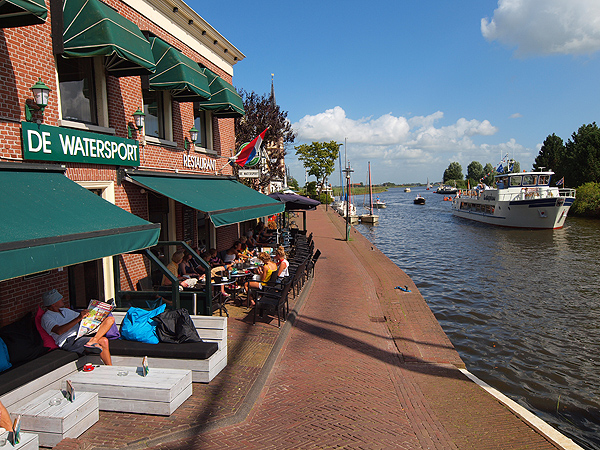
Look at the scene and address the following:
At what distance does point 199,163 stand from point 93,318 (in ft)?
24.5

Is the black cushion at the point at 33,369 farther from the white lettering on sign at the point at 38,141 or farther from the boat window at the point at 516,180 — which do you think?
the boat window at the point at 516,180

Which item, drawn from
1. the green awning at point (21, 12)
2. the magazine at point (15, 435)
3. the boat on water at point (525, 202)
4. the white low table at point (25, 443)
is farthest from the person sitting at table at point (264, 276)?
the boat on water at point (525, 202)

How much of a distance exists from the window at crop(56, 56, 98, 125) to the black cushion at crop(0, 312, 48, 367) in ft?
11.9

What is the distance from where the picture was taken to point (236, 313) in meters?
9.48

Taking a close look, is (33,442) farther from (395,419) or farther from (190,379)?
(395,419)

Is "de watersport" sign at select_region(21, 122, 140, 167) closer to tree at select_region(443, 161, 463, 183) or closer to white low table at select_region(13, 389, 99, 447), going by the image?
white low table at select_region(13, 389, 99, 447)

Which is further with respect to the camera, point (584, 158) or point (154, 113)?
point (584, 158)

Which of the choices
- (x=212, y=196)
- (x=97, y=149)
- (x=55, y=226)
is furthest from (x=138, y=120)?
(x=55, y=226)

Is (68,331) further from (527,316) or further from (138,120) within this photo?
(527,316)

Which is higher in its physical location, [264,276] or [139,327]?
[139,327]

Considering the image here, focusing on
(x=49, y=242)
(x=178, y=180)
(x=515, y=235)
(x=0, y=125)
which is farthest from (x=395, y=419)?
(x=515, y=235)

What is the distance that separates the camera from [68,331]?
569 cm

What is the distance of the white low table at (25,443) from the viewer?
373cm

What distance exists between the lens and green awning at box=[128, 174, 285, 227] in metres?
8.67
